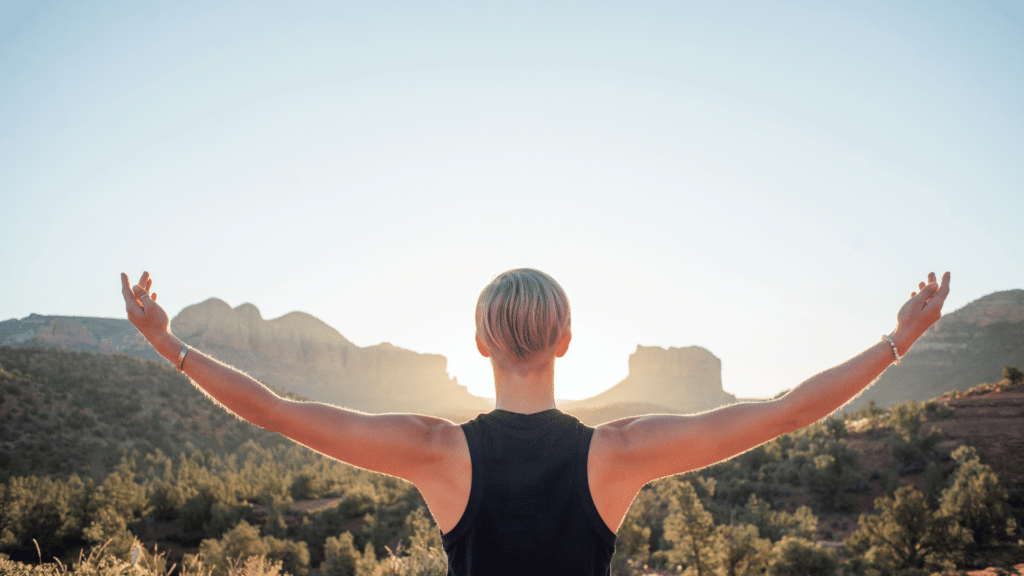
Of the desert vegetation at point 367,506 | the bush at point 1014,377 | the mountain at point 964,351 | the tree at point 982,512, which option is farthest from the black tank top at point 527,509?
the mountain at point 964,351

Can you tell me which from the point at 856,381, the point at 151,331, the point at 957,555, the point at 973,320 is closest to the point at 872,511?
the point at 957,555

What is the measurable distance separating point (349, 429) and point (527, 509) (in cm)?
51

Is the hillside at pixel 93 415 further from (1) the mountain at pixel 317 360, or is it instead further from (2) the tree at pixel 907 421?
(1) the mountain at pixel 317 360

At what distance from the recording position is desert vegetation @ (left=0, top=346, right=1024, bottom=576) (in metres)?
11.1

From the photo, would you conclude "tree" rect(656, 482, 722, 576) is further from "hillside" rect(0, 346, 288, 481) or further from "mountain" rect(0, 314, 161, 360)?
"mountain" rect(0, 314, 161, 360)

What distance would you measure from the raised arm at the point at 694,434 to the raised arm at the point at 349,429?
41 centimetres

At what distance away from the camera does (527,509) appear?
4.35 feet

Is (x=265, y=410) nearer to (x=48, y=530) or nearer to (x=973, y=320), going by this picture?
(x=48, y=530)

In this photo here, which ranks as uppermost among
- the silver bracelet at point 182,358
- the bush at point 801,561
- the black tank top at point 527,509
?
the silver bracelet at point 182,358

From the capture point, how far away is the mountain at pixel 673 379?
104875 millimetres

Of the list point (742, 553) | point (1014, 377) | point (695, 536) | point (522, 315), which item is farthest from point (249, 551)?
point (1014, 377)

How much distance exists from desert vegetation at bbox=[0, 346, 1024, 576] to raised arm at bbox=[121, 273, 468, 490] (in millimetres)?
2130

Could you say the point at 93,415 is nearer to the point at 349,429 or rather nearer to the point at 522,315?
the point at 349,429

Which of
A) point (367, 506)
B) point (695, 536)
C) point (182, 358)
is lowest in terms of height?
point (367, 506)
